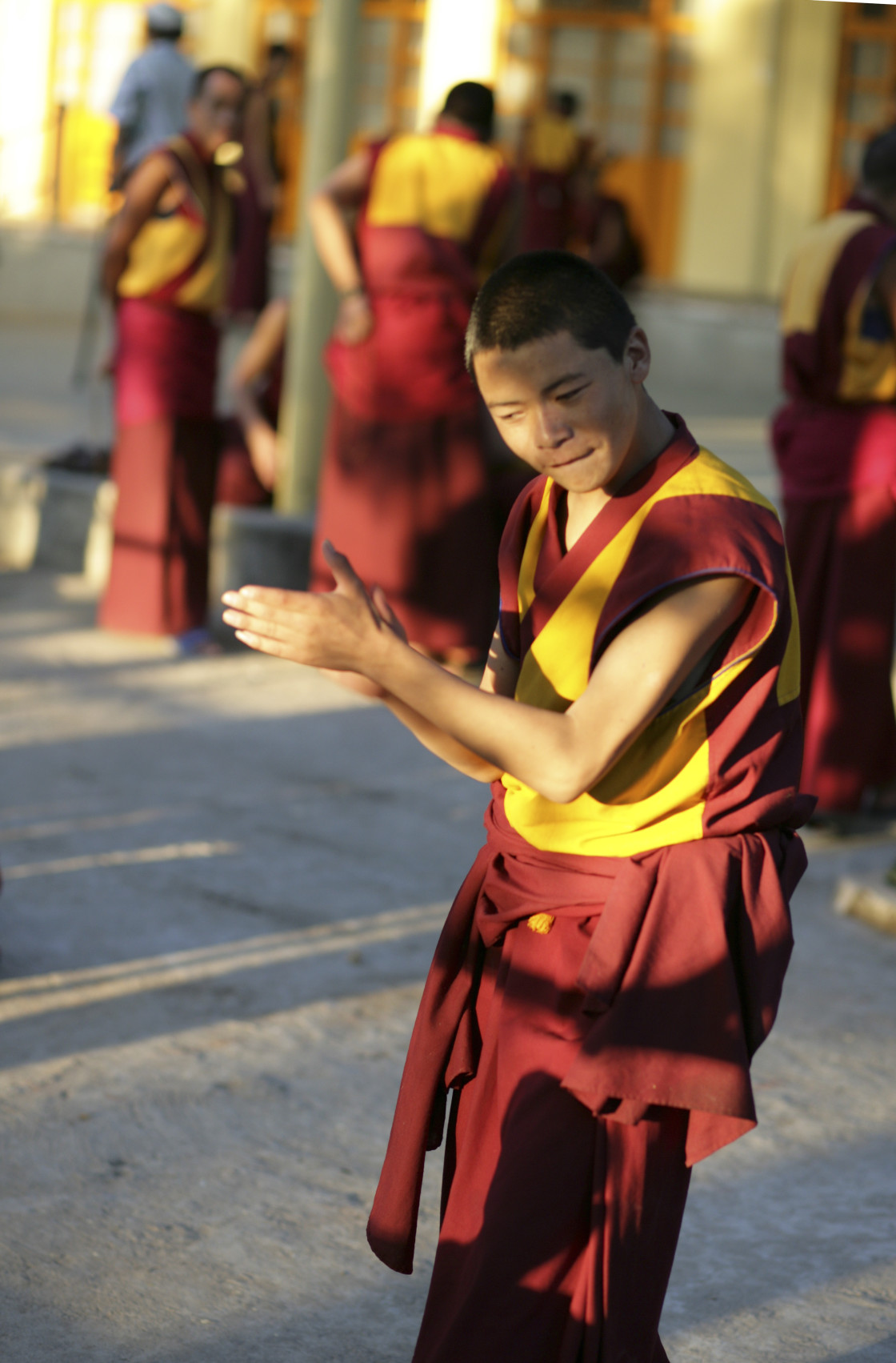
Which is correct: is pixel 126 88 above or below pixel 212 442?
above

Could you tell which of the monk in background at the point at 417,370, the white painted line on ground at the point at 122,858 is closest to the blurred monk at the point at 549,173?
the monk in background at the point at 417,370

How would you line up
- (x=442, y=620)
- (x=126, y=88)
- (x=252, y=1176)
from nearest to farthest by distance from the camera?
(x=252, y=1176) < (x=442, y=620) < (x=126, y=88)

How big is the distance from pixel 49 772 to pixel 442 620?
157 centimetres

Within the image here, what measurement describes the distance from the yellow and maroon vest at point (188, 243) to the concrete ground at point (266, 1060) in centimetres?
136

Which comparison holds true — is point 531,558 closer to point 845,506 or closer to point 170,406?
point 845,506

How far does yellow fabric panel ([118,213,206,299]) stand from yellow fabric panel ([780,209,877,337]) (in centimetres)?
215

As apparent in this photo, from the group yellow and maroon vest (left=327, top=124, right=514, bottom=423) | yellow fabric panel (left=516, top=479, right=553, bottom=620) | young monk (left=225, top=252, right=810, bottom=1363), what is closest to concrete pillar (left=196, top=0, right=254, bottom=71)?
yellow and maroon vest (left=327, top=124, right=514, bottom=423)

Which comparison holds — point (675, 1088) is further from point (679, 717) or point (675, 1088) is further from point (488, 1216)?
point (679, 717)

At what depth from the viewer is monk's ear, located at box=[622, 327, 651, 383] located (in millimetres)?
1872

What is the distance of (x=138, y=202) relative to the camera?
5.68 meters

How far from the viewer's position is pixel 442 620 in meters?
5.93

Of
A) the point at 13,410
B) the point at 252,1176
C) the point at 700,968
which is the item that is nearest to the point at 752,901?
the point at 700,968

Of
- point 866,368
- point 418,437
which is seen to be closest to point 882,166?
point 866,368

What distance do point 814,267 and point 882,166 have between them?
282mm
